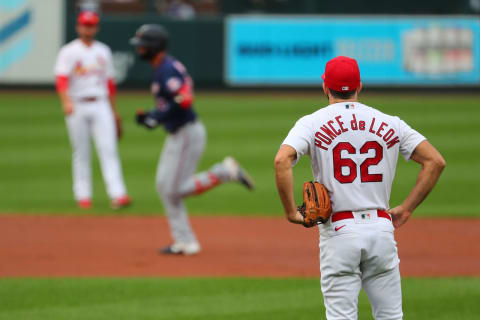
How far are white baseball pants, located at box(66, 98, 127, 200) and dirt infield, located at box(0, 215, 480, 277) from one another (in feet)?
1.87

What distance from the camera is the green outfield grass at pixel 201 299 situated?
6.14 metres

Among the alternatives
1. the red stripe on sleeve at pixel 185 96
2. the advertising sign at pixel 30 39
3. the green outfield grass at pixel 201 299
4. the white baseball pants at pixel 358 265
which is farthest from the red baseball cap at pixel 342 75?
the advertising sign at pixel 30 39

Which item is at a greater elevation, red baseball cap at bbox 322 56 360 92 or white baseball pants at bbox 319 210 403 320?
red baseball cap at bbox 322 56 360 92

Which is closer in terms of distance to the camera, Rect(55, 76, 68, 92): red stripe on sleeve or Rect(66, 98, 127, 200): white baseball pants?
Rect(55, 76, 68, 92): red stripe on sleeve

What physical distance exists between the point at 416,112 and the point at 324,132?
1437 centimetres

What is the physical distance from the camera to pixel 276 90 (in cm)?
2203

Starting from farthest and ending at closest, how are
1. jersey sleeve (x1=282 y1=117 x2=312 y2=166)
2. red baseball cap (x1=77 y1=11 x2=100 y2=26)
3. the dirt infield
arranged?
red baseball cap (x1=77 y1=11 x2=100 y2=26), the dirt infield, jersey sleeve (x1=282 y1=117 x2=312 y2=166)

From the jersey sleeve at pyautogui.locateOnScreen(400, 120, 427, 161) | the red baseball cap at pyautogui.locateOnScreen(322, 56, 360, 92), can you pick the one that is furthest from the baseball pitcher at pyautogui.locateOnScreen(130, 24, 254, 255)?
the jersey sleeve at pyautogui.locateOnScreen(400, 120, 427, 161)

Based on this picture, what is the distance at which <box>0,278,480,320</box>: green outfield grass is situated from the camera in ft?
20.1

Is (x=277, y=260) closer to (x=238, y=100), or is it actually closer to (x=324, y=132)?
(x=324, y=132)

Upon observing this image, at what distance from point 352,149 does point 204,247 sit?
4525 mm

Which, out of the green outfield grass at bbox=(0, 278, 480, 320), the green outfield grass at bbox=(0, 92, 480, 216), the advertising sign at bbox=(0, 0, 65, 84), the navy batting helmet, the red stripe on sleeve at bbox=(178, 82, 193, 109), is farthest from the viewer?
the advertising sign at bbox=(0, 0, 65, 84)

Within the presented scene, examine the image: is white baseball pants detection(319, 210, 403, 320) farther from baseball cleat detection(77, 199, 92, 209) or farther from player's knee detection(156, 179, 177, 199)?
baseball cleat detection(77, 199, 92, 209)

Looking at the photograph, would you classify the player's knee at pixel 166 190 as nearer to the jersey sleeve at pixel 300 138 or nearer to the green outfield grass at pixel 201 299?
the green outfield grass at pixel 201 299
